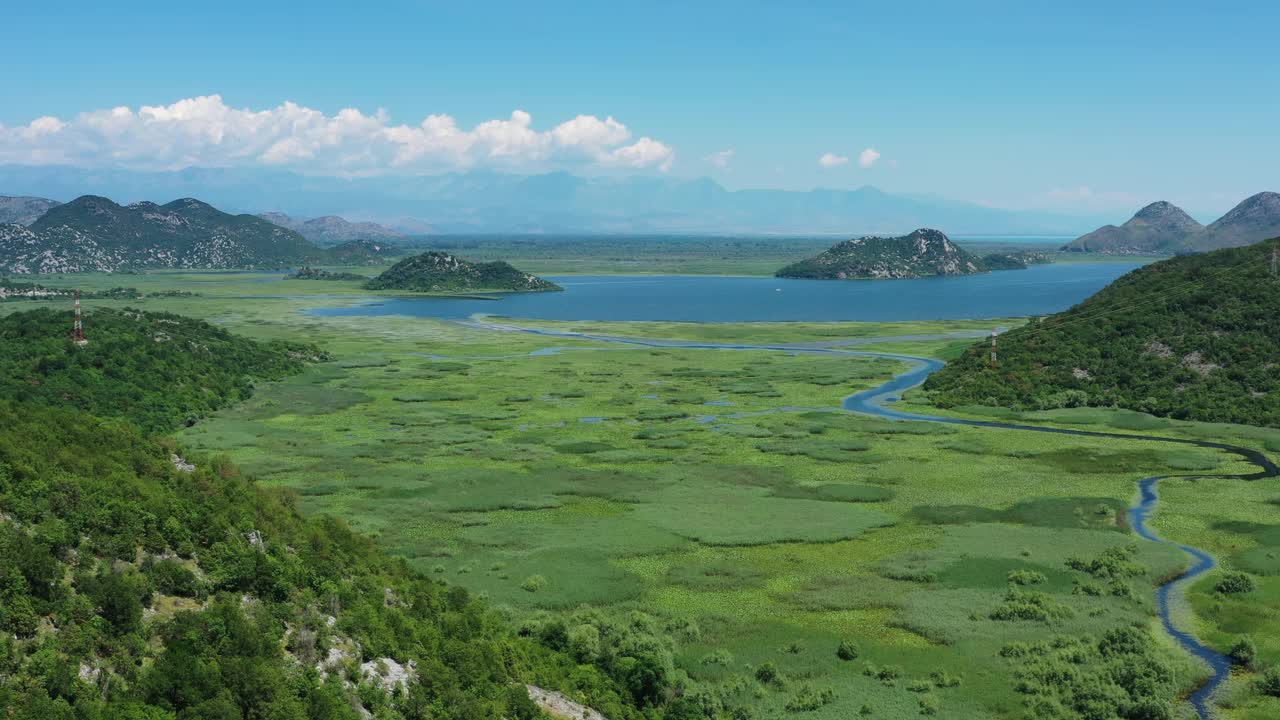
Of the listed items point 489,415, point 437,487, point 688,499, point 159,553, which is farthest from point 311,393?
point 159,553

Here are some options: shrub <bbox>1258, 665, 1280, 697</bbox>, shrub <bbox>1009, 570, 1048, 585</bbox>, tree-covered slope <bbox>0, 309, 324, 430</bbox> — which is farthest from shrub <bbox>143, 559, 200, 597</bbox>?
tree-covered slope <bbox>0, 309, 324, 430</bbox>

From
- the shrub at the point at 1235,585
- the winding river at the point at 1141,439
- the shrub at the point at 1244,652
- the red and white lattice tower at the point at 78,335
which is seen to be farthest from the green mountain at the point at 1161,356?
the red and white lattice tower at the point at 78,335

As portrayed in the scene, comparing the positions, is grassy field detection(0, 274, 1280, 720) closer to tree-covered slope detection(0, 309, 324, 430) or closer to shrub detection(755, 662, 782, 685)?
shrub detection(755, 662, 782, 685)

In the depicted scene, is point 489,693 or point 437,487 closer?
point 489,693

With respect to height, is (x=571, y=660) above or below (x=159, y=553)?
below

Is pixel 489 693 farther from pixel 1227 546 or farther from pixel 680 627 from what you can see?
pixel 1227 546

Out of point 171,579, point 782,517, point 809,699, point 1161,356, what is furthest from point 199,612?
point 1161,356
